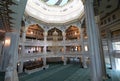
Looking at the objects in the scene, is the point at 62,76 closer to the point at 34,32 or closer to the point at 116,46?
the point at 116,46

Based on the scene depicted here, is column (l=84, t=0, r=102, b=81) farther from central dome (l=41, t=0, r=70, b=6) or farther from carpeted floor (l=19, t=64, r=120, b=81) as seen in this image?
central dome (l=41, t=0, r=70, b=6)

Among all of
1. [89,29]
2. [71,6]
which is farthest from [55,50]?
[89,29]

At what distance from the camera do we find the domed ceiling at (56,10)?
20569 millimetres

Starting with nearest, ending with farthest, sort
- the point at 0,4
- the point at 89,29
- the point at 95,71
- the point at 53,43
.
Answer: the point at 0,4, the point at 95,71, the point at 89,29, the point at 53,43

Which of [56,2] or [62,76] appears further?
[56,2]

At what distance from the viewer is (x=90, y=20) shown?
20.9 feet

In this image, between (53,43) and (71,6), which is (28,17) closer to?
(53,43)

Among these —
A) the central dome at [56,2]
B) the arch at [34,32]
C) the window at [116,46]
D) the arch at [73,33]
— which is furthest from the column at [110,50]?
the arch at [34,32]

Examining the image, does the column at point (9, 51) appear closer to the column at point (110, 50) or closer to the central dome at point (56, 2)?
the column at point (110, 50)

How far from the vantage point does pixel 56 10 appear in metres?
24.2

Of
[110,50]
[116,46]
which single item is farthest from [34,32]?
[116,46]

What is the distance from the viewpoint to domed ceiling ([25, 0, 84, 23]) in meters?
20.6

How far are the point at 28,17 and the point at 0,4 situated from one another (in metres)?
16.7

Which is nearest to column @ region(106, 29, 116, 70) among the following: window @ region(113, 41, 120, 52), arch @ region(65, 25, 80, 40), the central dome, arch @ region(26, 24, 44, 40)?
window @ region(113, 41, 120, 52)
